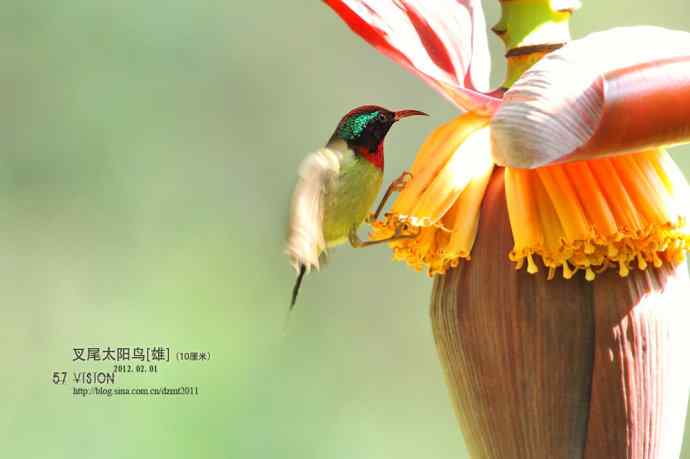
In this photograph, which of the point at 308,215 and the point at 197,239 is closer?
the point at 308,215

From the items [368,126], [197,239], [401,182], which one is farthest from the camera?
[197,239]

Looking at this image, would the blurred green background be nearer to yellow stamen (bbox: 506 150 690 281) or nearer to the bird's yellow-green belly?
the bird's yellow-green belly

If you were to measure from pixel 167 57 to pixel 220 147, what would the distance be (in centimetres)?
17

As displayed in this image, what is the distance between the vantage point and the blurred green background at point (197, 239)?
1382mm

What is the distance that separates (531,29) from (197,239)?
0.78 metres

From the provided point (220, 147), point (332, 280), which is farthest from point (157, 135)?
point (332, 280)

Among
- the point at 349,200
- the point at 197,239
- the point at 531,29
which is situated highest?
the point at 531,29

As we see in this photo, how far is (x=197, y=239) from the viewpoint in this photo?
1.49m

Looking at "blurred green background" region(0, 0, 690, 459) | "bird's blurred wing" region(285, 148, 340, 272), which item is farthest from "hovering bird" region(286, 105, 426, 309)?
"blurred green background" region(0, 0, 690, 459)

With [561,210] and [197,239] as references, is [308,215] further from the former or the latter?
[197,239]

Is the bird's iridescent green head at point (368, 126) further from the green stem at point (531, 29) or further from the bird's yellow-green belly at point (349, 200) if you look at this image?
the green stem at point (531, 29)

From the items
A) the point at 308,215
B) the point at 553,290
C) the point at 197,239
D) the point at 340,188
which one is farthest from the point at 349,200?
the point at 197,239

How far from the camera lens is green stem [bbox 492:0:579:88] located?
0.80m

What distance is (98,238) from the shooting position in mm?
1558
